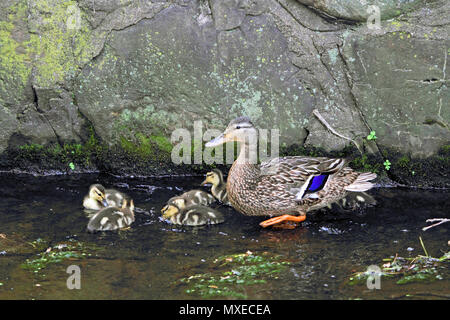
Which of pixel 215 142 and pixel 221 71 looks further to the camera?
pixel 221 71

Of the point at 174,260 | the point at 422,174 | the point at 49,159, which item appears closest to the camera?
the point at 174,260

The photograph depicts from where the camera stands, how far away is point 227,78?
5750mm

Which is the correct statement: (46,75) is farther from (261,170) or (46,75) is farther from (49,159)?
(261,170)

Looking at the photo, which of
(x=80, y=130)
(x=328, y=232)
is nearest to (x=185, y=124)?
(x=80, y=130)

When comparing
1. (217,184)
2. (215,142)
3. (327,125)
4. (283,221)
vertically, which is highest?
(327,125)

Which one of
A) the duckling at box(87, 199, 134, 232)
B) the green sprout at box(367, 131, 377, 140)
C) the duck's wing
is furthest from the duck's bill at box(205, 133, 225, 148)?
the green sprout at box(367, 131, 377, 140)

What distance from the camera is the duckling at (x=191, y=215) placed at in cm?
480

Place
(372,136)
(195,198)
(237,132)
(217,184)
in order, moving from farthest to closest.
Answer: (372,136) → (217,184) → (195,198) → (237,132)

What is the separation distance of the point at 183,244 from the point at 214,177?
1231mm

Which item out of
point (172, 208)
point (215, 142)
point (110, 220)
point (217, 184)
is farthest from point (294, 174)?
point (110, 220)

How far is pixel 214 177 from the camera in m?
5.57

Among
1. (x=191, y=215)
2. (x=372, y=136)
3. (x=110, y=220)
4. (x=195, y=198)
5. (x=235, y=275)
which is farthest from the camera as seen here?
(x=372, y=136)

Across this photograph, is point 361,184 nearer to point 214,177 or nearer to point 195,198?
point 214,177
